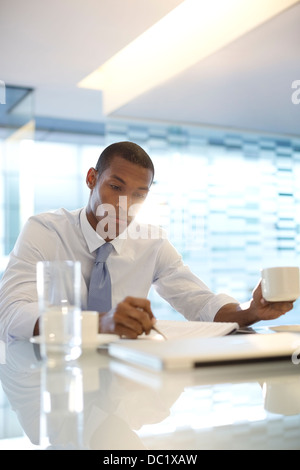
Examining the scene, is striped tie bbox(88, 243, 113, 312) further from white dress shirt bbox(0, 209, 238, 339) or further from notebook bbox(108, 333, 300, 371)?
notebook bbox(108, 333, 300, 371)

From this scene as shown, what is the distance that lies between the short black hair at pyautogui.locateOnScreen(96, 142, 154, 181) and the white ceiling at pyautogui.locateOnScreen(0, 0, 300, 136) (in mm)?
2101

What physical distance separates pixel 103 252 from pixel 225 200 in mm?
4702

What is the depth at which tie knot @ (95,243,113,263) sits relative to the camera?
1881 mm

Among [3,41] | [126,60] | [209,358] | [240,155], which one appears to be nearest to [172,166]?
[240,155]

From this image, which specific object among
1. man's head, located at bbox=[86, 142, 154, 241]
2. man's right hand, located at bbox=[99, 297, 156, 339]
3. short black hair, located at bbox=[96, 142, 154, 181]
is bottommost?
man's right hand, located at bbox=[99, 297, 156, 339]

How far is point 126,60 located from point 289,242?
288cm

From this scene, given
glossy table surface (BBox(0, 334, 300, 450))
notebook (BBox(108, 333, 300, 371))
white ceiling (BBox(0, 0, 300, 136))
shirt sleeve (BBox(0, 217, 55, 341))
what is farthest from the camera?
white ceiling (BBox(0, 0, 300, 136))

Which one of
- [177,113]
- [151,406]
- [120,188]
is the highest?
[177,113]

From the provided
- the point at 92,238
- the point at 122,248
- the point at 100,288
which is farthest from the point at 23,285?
the point at 122,248

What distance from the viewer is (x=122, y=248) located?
2156 mm

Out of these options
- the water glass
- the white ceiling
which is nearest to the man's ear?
the water glass

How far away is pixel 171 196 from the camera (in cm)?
621

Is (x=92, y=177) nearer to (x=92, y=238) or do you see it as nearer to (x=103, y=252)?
(x=92, y=238)
